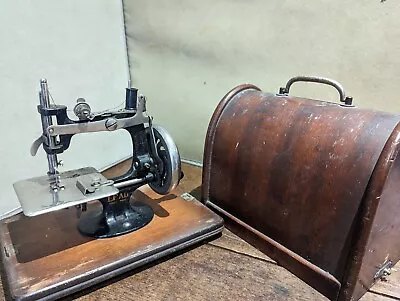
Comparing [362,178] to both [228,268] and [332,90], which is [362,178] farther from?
[332,90]

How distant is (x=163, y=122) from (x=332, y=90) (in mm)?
638

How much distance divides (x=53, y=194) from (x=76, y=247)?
0.13 meters

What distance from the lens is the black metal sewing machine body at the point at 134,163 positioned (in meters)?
0.80

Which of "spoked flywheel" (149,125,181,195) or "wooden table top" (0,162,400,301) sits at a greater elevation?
"spoked flywheel" (149,125,181,195)

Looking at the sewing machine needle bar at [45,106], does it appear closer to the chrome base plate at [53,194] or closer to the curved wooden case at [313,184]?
the chrome base plate at [53,194]

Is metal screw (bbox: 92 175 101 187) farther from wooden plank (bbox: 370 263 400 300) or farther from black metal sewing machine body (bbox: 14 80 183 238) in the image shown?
wooden plank (bbox: 370 263 400 300)

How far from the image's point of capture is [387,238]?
0.74 m

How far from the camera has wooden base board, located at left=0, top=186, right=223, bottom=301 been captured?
727mm

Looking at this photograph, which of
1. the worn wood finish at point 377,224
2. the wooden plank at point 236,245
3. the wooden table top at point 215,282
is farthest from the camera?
the wooden plank at point 236,245

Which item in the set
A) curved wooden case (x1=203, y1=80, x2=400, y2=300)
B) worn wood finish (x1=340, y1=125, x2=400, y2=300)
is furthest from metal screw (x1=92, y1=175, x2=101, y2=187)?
worn wood finish (x1=340, y1=125, x2=400, y2=300)

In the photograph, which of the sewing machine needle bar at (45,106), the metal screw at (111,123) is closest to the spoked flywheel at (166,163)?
the metal screw at (111,123)

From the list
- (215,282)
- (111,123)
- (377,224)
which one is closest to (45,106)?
(111,123)

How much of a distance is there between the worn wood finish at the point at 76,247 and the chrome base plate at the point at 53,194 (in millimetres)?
125

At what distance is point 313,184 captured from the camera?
75cm
